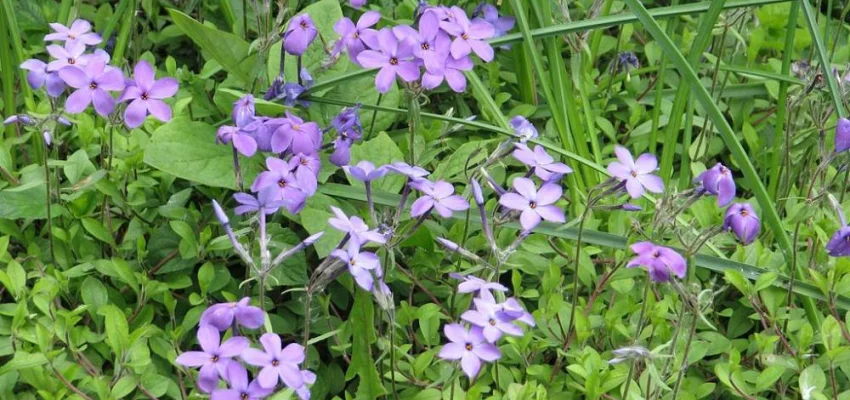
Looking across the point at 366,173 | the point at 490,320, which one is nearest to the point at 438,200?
the point at 366,173

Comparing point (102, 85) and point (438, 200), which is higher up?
point (102, 85)

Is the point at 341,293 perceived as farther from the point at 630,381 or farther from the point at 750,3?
the point at 750,3

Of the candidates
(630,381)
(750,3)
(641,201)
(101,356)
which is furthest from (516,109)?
(101,356)

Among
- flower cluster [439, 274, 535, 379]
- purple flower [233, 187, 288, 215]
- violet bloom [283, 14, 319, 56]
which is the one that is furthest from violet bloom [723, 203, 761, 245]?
violet bloom [283, 14, 319, 56]

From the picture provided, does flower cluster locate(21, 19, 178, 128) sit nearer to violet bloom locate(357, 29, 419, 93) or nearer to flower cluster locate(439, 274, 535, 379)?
violet bloom locate(357, 29, 419, 93)

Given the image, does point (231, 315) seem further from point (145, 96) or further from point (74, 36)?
point (74, 36)
